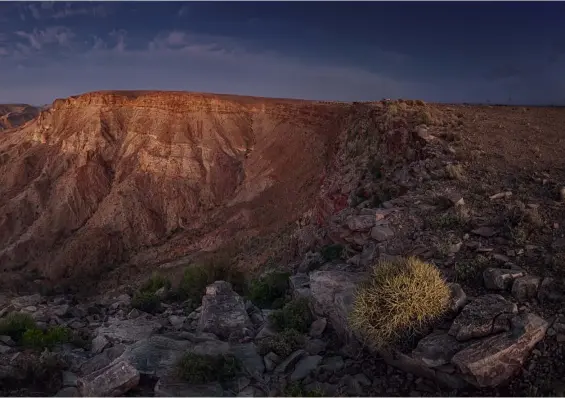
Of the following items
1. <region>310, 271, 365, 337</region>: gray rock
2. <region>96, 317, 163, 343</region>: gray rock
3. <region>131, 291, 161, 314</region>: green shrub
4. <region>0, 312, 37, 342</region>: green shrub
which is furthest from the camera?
<region>131, 291, 161, 314</region>: green shrub

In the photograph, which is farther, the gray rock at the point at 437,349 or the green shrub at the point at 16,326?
the green shrub at the point at 16,326

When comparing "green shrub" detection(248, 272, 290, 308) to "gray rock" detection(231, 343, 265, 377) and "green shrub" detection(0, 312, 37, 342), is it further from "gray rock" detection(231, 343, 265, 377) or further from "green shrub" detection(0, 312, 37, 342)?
"green shrub" detection(0, 312, 37, 342)

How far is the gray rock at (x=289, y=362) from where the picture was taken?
639cm

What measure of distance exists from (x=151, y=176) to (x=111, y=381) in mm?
26677

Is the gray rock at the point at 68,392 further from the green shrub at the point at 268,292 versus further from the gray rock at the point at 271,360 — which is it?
the green shrub at the point at 268,292

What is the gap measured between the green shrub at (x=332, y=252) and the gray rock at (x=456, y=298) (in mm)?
3699

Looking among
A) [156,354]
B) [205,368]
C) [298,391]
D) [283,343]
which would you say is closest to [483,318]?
[298,391]

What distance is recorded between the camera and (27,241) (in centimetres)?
2972

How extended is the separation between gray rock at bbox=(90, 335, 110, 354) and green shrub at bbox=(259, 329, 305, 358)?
3.05 m

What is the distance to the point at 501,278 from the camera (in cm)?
597

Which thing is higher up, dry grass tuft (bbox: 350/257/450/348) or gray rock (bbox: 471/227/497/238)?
gray rock (bbox: 471/227/497/238)

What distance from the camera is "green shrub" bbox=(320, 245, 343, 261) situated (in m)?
9.66

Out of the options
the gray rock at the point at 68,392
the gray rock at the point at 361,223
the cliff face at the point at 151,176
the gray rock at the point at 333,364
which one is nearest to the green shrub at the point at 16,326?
the gray rock at the point at 68,392

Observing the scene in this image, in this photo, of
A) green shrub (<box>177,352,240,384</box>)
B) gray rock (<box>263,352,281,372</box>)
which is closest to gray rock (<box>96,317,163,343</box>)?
green shrub (<box>177,352,240,384</box>)
